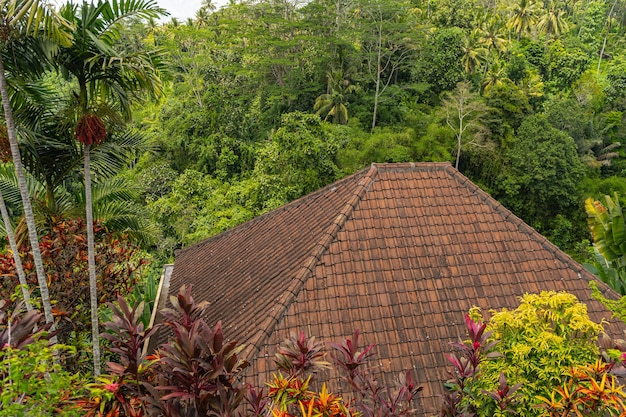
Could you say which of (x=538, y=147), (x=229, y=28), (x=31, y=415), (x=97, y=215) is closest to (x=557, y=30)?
(x=538, y=147)

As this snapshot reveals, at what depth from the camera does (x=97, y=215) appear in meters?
8.42

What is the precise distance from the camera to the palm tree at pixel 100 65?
201 inches

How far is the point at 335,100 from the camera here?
92.8ft

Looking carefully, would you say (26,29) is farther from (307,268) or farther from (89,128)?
(307,268)

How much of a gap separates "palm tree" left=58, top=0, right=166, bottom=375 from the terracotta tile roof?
2666 millimetres

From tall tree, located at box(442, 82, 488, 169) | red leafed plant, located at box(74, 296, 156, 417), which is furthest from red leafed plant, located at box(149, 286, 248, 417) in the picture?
tall tree, located at box(442, 82, 488, 169)

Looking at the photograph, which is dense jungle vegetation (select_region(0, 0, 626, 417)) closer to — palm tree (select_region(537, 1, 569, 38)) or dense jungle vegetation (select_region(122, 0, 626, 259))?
dense jungle vegetation (select_region(122, 0, 626, 259))

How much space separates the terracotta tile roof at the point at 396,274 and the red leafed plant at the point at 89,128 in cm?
331

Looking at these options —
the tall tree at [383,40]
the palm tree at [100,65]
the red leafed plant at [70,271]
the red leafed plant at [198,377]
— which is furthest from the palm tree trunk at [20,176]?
the tall tree at [383,40]

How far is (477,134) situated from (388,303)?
2364 cm

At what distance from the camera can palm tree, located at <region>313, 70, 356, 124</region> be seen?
92.5 ft

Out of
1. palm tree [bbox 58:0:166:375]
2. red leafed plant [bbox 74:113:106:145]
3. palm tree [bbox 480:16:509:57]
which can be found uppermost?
palm tree [bbox 58:0:166:375]

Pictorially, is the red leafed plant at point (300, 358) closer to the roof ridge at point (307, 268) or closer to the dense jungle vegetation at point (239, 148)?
the dense jungle vegetation at point (239, 148)

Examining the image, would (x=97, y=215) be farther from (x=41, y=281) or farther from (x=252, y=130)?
(x=252, y=130)
